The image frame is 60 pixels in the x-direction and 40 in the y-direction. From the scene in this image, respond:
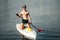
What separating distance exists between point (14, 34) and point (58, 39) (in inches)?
97.8

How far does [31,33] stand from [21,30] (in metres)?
0.61

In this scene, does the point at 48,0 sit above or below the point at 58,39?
above

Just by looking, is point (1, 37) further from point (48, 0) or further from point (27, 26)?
point (48, 0)

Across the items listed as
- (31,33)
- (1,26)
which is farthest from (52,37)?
(1,26)

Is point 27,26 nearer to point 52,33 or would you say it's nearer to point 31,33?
point 31,33

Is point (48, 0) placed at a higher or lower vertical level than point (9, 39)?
higher

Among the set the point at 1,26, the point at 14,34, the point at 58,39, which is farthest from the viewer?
the point at 1,26

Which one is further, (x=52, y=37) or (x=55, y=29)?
→ (x=55, y=29)

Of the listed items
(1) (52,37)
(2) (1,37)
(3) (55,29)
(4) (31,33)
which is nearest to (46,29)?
(3) (55,29)

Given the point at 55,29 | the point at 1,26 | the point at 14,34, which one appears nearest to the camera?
the point at 14,34

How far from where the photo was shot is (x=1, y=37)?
461 inches

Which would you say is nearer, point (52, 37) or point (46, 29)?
point (52, 37)

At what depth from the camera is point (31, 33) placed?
9.65m

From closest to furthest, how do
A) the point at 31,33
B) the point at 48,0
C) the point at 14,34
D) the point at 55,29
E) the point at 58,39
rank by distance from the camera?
the point at 31,33 → the point at 58,39 → the point at 14,34 → the point at 55,29 → the point at 48,0
